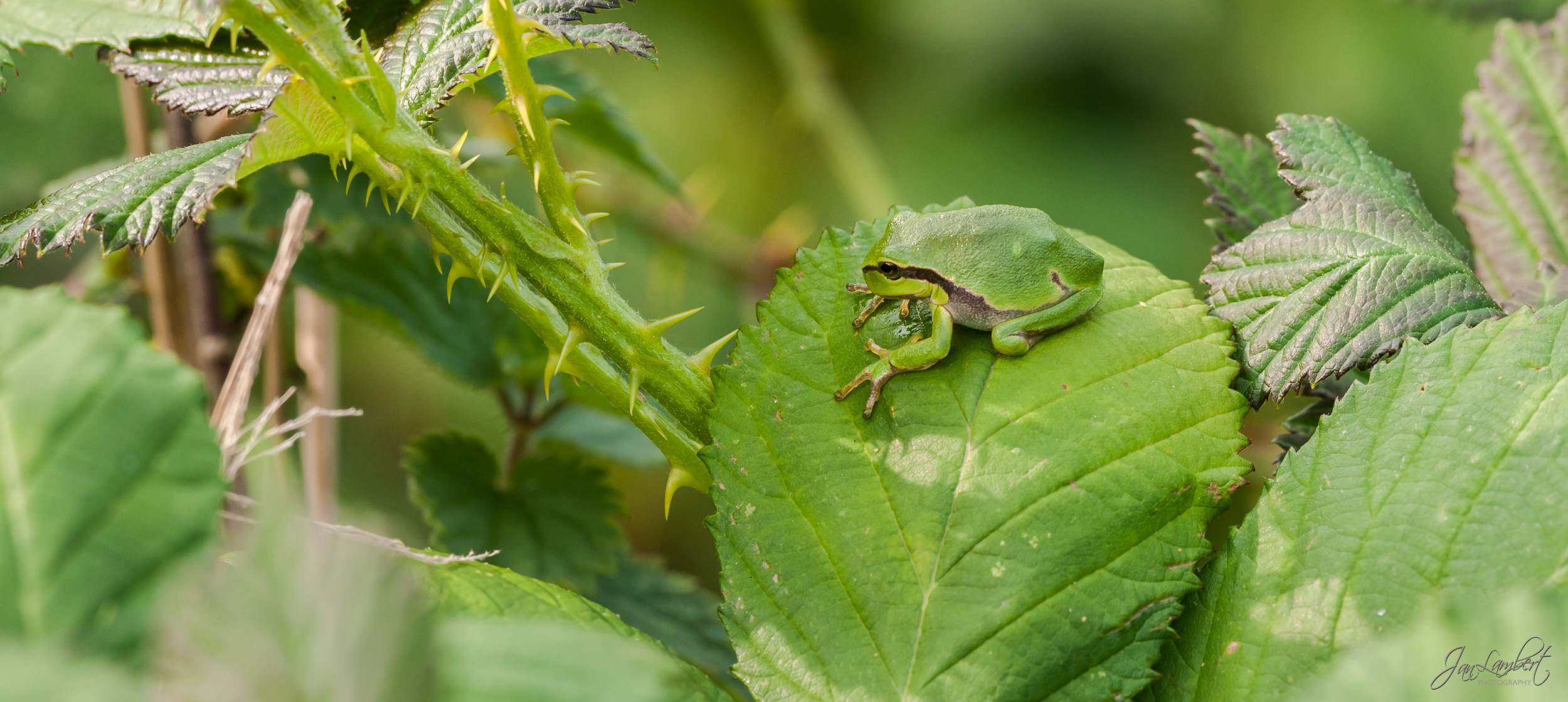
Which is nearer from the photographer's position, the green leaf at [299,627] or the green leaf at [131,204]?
the green leaf at [299,627]

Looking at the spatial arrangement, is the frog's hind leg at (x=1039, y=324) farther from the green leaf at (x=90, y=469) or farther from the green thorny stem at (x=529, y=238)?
the green leaf at (x=90, y=469)

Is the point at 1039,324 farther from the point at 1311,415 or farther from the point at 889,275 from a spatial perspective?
the point at 1311,415

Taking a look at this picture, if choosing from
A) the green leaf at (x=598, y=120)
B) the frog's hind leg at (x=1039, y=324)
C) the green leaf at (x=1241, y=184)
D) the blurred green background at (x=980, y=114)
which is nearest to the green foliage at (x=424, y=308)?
the green leaf at (x=598, y=120)

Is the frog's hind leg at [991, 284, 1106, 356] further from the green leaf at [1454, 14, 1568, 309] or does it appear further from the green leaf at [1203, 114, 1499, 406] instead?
the green leaf at [1454, 14, 1568, 309]

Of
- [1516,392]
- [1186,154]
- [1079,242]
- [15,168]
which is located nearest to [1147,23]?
[1186,154]

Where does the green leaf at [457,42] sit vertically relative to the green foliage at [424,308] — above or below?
above

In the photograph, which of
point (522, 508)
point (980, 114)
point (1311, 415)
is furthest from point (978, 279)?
point (980, 114)
